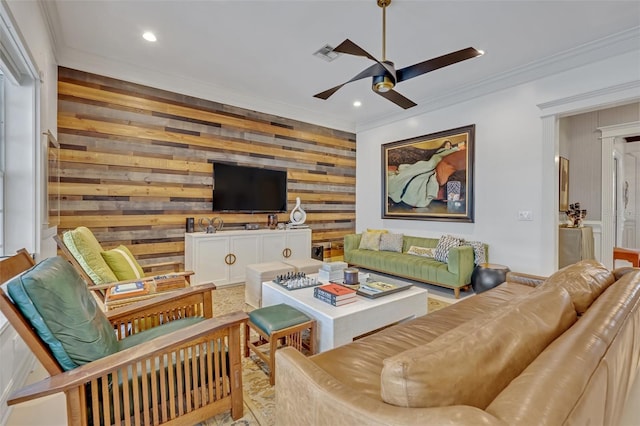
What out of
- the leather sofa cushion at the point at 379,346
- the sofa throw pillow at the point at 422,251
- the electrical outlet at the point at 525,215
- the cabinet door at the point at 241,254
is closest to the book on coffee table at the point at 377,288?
the leather sofa cushion at the point at 379,346

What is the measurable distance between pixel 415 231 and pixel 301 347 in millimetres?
3482

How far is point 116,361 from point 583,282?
225cm

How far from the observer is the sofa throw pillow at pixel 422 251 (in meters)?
4.46

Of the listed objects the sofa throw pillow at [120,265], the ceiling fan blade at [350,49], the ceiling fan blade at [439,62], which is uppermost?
the ceiling fan blade at [350,49]

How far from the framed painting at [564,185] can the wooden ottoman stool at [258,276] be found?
466 cm

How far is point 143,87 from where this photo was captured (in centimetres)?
379

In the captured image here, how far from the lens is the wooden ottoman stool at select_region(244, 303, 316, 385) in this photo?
189cm

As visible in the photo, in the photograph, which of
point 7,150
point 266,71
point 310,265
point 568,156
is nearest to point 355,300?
point 310,265

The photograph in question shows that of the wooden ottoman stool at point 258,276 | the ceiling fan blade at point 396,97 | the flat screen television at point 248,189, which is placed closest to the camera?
the ceiling fan blade at point 396,97

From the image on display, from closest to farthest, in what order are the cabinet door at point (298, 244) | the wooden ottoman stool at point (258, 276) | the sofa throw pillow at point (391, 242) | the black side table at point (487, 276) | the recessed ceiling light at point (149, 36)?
the recessed ceiling light at point (149, 36), the wooden ottoman stool at point (258, 276), the black side table at point (487, 276), the cabinet door at point (298, 244), the sofa throw pillow at point (391, 242)

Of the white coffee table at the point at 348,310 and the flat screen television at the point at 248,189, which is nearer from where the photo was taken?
the white coffee table at the point at 348,310

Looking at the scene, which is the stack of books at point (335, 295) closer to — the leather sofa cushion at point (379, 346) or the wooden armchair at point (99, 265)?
the leather sofa cushion at point (379, 346)

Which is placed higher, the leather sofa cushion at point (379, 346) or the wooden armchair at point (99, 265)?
the wooden armchair at point (99, 265)

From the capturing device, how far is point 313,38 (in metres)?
3.06
